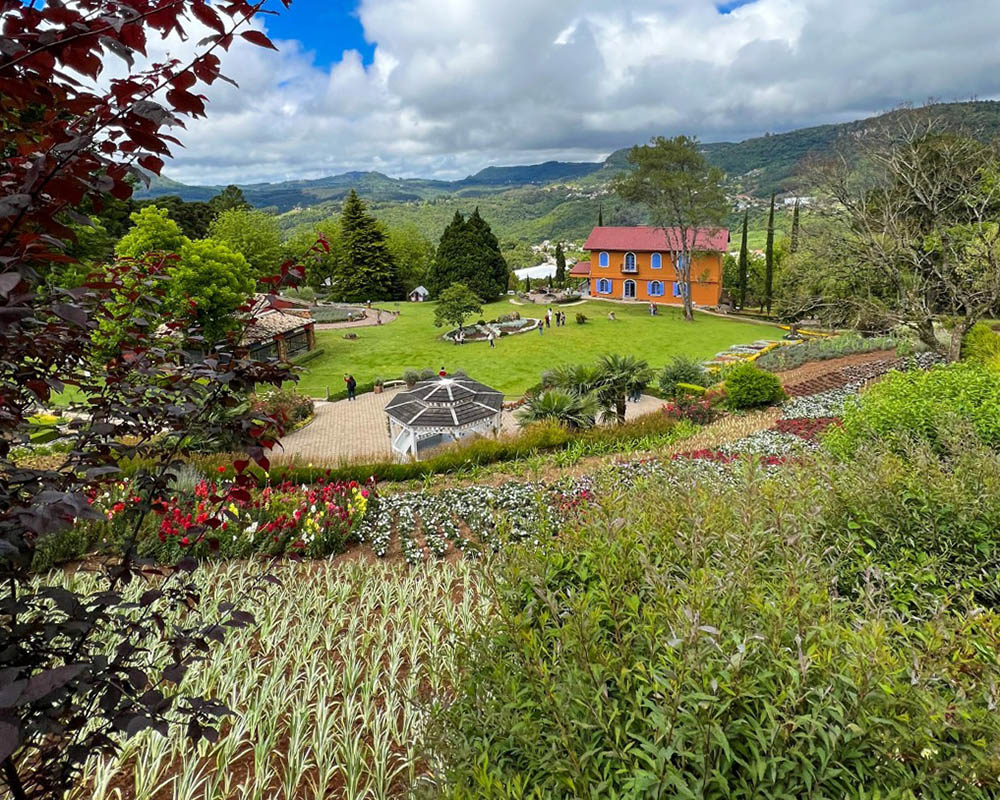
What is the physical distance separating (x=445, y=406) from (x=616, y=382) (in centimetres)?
572

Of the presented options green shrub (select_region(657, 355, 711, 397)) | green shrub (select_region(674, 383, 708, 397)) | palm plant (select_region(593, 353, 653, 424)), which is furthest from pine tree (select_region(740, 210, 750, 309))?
palm plant (select_region(593, 353, 653, 424))

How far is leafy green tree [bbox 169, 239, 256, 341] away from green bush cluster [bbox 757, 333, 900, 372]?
2304cm

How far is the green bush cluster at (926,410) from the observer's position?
8070mm

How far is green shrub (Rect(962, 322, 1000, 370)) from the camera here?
16.1m

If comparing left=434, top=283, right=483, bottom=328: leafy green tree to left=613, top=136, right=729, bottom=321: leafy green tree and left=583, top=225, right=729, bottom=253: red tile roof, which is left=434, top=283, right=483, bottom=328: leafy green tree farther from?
Answer: left=583, top=225, right=729, bottom=253: red tile roof

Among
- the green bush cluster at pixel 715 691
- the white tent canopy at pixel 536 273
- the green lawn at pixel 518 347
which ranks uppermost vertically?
the green bush cluster at pixel 715 691

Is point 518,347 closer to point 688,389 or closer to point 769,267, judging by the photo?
point 688,389

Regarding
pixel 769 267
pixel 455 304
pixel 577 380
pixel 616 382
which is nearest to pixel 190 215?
pixel 455 304

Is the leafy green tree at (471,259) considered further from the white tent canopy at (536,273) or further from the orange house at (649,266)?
the white tent canopy at (536,273)

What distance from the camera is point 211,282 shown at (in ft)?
76.4

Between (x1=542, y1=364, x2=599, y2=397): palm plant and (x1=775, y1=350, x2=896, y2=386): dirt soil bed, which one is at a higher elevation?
(x1=542, y1=364, x2=599, y2=397): palm plant

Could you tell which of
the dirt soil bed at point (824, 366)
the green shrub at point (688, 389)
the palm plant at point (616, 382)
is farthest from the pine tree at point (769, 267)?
the palm plant at point (616, 382)

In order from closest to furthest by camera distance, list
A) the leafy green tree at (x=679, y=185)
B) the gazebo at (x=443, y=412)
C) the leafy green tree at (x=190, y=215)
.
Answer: the gazebo at (x=443, y=412) → the leafy green tree at (x=679, y=185) → the leafy green tree at (x=190, y=215)

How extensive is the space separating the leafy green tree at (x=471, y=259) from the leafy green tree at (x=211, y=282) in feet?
83.7
